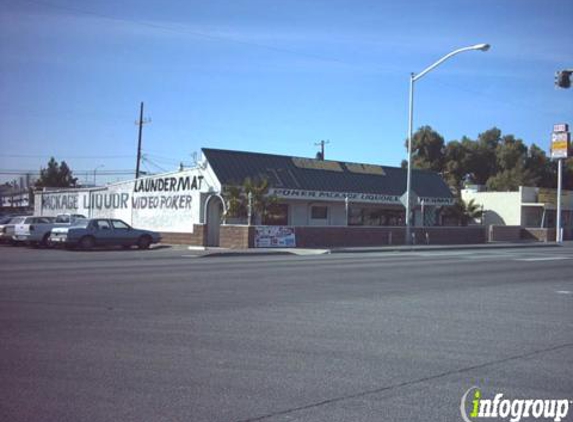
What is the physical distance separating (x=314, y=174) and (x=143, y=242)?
12.6 m

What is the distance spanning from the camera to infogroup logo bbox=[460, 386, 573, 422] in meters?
5.80

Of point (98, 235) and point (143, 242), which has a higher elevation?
point (98, 235)

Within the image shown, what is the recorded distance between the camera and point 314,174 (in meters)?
40.2

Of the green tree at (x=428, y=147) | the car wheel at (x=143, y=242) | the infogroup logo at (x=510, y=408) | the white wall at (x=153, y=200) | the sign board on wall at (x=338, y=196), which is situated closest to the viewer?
the infogroup logo at (x=510, y=408)

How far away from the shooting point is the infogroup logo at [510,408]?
5.80 m

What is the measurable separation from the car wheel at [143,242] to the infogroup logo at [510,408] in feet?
88.4

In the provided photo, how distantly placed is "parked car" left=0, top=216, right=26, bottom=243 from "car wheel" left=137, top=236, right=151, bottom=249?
590 cm

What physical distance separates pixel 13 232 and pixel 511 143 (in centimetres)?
6492

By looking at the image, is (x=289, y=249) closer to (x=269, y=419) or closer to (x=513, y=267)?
(x=513, y=267)

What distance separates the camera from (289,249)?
32.2 m

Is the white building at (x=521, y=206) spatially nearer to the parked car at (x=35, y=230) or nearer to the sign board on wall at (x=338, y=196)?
the sign board on wall at (x=338, y=196)

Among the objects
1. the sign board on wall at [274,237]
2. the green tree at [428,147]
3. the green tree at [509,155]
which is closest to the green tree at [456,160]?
the green tree at [428,147]

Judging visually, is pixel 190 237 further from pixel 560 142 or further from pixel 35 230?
pixel 560 142

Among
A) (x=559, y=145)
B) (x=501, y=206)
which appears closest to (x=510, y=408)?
(x=559, y=145)
